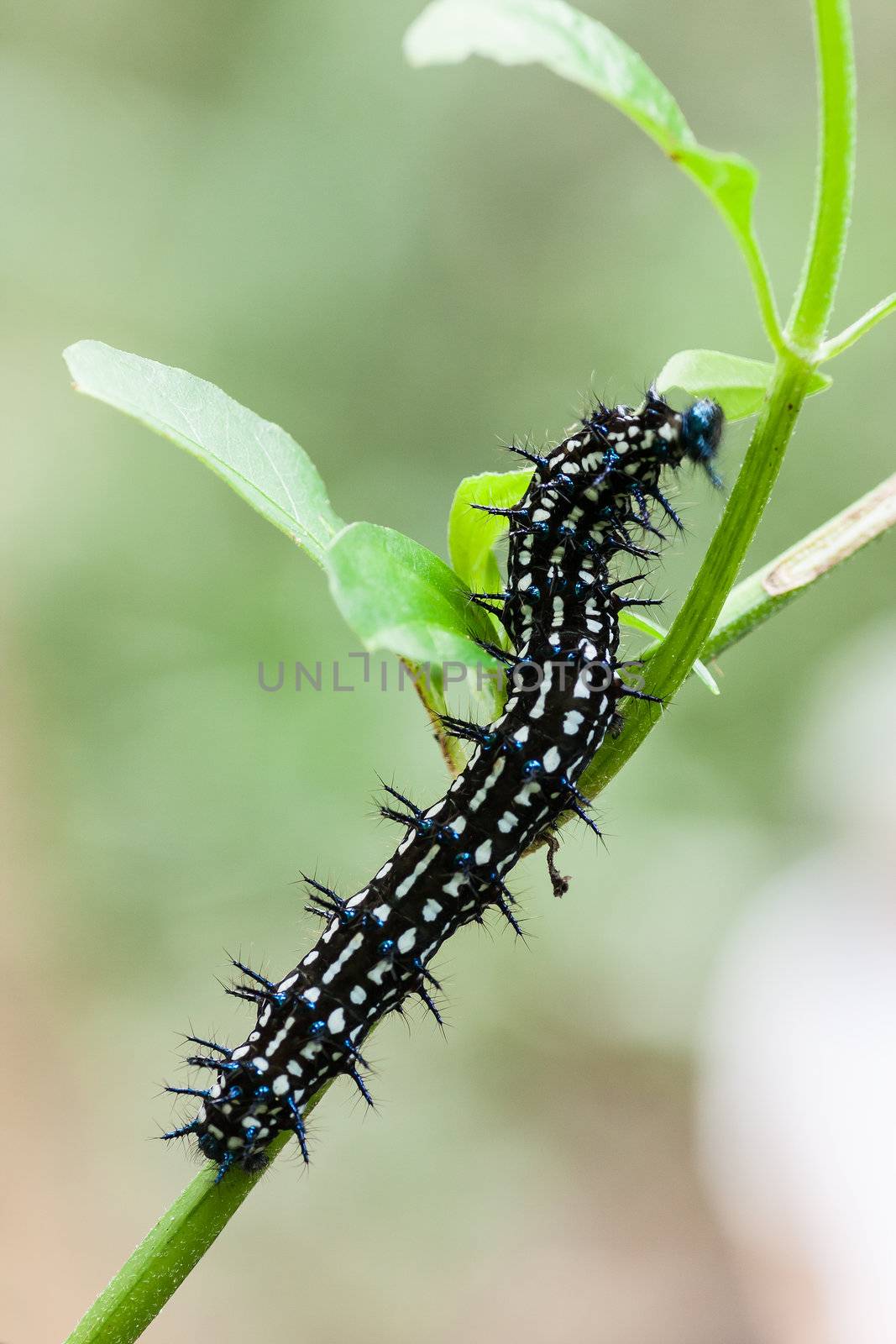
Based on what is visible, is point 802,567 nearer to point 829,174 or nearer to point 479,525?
point 479,525

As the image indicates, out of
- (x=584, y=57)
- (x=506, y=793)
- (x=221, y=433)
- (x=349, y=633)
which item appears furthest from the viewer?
(x=349, y=633)

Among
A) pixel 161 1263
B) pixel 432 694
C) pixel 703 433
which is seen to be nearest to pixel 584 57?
pixel 432 694

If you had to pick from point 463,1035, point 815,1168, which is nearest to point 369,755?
point 463,1035

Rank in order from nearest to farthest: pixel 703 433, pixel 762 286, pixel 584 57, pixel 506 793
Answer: pixel 584 57 < pixel 762 286 < pixel 506 793 < pixel 703 433

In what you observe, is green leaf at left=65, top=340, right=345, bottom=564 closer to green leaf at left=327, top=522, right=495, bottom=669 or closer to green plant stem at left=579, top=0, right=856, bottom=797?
green leaf at left=327, top=522, right=495, bottom=669

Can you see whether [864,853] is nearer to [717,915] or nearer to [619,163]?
[717,915]
